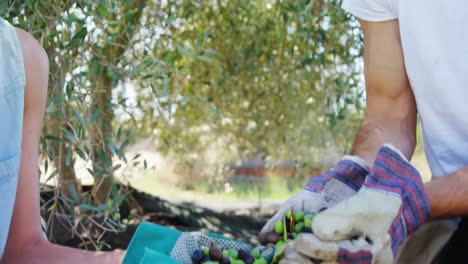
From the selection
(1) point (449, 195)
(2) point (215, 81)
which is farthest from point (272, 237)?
(2) point (215, 81)

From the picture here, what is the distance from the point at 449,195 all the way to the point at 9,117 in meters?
1.05

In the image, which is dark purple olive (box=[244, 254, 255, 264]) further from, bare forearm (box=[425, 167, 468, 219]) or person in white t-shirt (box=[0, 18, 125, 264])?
bare forearm (box=[425, 167, 468, 219])

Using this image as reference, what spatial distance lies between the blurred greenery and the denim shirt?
1172mm

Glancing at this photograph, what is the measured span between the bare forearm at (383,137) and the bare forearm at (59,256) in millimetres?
842

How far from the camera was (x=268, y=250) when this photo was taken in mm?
1396

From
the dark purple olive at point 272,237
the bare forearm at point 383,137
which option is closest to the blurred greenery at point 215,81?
the bare forearm at point 383,137

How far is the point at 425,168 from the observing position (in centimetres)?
684

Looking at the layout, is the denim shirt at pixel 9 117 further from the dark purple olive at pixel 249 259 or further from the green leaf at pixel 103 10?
the green leaf at pixel 103 10

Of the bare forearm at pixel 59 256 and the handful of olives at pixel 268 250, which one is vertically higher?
the handful of olives at pixel 268 250

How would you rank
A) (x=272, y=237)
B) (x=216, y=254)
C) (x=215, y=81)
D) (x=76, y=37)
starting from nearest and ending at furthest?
(x=216, y=254) < (x=272, y=237) < (x=76, y=37) < (x=215, y=81)

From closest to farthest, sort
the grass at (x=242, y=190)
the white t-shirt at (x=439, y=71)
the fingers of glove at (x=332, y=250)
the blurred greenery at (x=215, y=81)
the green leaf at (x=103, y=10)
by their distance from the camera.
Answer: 1. the fingers of glove at (x=332, y=250)
2. the white t-shirt at (x=439, y=71)
3. the green leaf at (x=103, y=10)
4. the blurred greenery at (x=215, y=81)
5. the grass at (x=242, y=190)

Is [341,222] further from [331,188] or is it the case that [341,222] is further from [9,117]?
[9,117]

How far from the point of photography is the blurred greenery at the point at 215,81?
3018mm

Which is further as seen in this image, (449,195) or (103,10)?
(103,10)
